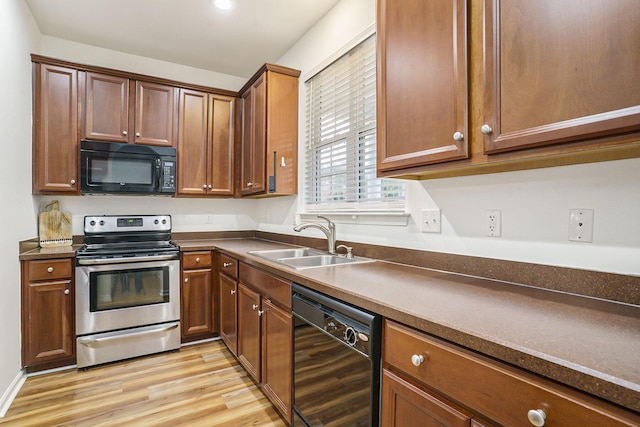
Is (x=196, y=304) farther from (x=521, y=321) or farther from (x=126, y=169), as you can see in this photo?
(x=521, y=321)

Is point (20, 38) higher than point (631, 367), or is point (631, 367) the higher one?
point (20, 38)

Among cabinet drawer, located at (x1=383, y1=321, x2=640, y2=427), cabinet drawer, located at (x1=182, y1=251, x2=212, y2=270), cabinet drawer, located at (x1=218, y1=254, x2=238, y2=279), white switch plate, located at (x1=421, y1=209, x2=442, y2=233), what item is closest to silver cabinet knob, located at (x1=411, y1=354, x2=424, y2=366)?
cabinet drawer, located at (x1=383, y1=321, x2=640, y2=427)

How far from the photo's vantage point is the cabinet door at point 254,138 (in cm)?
284

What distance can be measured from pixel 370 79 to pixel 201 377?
2.39 m

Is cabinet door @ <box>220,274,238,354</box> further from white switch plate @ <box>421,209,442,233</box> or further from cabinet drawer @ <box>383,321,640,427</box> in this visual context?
cabinet drawer @ <box>383,321,640,427</box>

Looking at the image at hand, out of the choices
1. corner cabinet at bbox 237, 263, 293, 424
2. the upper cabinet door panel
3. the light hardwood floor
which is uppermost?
the upper cabinet door panel

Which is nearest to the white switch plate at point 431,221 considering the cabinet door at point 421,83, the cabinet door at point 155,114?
the cabinet door at point 421,83

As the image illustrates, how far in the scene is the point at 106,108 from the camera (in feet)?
9.25

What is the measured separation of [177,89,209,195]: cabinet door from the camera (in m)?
3.13

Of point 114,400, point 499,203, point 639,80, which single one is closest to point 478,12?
point 639,80

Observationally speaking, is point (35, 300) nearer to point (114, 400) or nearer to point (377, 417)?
point (114, 400)

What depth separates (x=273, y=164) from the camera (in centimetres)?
283

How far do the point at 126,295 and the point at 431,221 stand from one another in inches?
95.3

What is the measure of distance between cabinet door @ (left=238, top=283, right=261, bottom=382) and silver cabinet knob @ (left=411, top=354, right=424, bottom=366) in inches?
51.2
